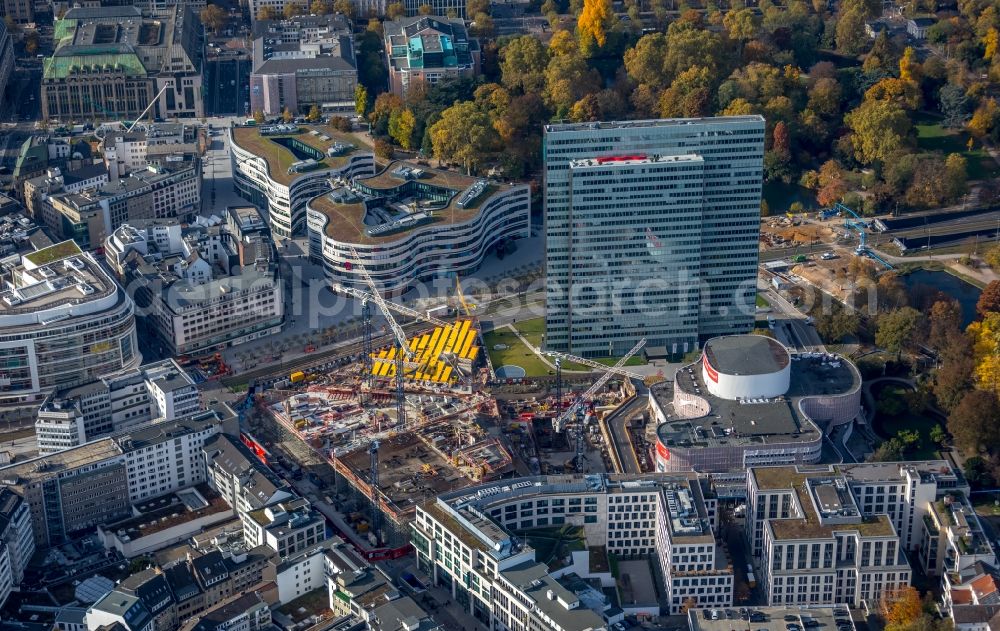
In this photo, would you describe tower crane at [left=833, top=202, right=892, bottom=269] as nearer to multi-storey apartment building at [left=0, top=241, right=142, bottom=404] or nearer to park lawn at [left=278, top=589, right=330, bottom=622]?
multi-storey apartment building at [left=0, top=241, right=142, bottom=404]

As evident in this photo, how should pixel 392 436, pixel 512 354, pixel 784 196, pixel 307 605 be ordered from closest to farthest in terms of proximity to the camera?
pixel 307 605 < pixel 392 436 < pixel 512 354 < pixel 784 196

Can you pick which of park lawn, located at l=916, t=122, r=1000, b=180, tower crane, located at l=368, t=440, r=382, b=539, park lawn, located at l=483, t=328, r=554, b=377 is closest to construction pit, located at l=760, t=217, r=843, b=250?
park lawn, located at l=916, t=122, r=1000, b=180

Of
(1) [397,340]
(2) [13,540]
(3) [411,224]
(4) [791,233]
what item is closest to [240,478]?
(2) [13,540]

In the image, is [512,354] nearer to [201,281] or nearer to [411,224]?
[411,224]

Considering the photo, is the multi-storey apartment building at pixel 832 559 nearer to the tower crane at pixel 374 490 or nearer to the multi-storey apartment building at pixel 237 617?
the tower crane at pixel 374 490

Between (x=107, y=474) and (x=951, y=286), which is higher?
(x=951, y=286)

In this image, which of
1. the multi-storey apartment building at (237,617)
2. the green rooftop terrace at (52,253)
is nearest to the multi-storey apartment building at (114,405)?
the green rooftop terrace at (52,253)

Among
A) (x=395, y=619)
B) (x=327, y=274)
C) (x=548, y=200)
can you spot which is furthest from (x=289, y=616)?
(x=327, y=274)
